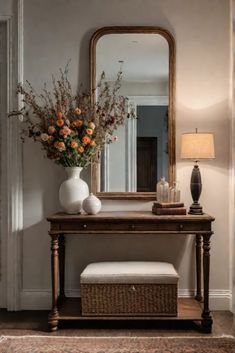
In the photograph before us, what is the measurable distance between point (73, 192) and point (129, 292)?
837mm

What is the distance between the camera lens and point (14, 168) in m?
3.79

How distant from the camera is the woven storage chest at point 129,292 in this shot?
3258 mm

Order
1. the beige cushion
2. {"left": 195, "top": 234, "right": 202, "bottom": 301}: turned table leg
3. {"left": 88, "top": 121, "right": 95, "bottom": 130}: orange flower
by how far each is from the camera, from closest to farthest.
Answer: the beige cushion < {"left": 88, "top": 121, "right": 95, "bottom": 130}: orange flower < {"left": 195, "top": 234, "right": 202, "bottom": 301}: turned table leg

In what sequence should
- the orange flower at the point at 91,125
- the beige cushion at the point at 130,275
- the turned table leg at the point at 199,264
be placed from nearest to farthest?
the beige cushion at the point at 130,275, the orange flower at the point at 91,125, the turned table leg at the point at 199,264

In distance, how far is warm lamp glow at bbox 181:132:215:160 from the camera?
3.46 meters

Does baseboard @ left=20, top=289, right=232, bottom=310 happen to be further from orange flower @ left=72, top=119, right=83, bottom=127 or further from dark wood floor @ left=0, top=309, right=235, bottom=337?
orange flower @ left=72, top=119, right=83, bottom=127

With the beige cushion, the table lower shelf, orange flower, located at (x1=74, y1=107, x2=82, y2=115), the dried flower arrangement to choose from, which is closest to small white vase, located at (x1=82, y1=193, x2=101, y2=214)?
the dried flower arrangement

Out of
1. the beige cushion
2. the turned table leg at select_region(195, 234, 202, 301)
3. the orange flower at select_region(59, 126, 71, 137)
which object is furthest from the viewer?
the turned table leg at select_region(195, 234, 202, 301)

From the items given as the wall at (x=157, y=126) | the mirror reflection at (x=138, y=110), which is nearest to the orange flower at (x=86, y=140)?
the mirror reflection at (x=138, y=110)

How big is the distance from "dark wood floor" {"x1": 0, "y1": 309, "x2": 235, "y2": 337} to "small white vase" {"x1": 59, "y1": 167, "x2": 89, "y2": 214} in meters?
0.85

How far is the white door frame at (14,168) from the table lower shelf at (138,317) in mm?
472

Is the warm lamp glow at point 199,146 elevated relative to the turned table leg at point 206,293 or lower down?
elevated

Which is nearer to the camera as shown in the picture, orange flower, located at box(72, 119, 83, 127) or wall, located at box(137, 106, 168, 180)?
orange flower, located at box(72, 119, 83, 127)

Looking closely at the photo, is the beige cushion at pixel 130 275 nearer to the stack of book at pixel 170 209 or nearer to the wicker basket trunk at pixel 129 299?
the wicker basket trunk at pixel 129 299
